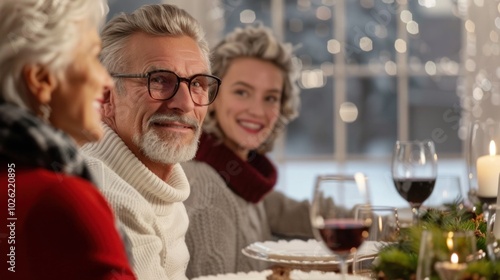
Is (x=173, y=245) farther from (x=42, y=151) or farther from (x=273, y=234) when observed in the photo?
(x=273, y=234)

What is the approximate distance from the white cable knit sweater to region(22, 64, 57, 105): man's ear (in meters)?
0.65

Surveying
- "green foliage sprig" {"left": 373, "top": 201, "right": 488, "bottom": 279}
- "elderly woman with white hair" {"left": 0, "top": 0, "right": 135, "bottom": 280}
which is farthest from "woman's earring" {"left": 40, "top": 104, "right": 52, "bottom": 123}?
"green foliage sprig" {"left": 373, "top": 201, "right": 488, "bottom": 279}

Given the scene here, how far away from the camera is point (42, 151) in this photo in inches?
32.9

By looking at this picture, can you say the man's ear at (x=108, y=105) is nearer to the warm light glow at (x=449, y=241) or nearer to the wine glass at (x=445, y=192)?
the wine glass at (x=445, y=192)

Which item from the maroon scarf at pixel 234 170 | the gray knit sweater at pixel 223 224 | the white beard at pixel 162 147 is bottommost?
the gray knit sweater at pixel 223 224

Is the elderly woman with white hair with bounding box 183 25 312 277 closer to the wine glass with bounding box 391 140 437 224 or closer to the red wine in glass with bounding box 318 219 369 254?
the wine glass with bounding box 391 140 437 224

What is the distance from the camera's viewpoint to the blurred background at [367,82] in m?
3.98

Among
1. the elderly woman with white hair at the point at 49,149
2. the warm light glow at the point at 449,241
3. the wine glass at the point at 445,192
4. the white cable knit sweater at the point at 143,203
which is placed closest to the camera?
the elderly woman with white hair at the point at 49,149

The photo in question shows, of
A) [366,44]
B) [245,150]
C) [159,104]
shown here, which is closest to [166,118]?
[159,104]

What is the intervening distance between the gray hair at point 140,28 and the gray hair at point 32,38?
81 cm

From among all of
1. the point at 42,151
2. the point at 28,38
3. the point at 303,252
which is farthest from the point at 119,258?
the point at 303,252

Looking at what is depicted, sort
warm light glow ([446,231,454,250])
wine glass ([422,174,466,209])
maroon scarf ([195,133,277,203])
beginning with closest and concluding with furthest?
1. warm light glow ([446,231,454,250])
2. wine glass ([422,174,466,209])
3. maroon scarf ([195,133,277,203])

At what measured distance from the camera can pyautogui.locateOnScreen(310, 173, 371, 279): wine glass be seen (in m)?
1.13

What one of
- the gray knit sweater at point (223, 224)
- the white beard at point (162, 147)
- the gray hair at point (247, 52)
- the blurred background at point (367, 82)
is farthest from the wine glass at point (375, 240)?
the blurred background at point (367, 82)
